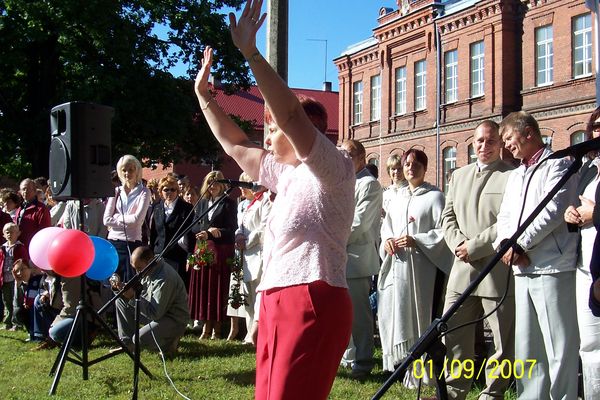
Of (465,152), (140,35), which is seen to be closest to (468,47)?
(465,152)

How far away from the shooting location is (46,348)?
26.4 feet

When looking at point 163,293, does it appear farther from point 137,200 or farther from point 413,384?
point 413,384

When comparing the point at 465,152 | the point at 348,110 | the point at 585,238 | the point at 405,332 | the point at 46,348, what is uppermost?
the point at 348,110

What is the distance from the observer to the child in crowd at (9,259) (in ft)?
31.2

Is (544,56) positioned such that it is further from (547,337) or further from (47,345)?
(547,337)

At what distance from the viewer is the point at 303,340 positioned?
2635 millimetres

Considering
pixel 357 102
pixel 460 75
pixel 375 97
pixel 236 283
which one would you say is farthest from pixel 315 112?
pixel 357 102

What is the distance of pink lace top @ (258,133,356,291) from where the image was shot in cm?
269

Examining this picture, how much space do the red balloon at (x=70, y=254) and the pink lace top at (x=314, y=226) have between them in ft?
11.9

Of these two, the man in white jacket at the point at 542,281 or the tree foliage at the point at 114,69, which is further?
the tree foliage at the point at 114,69

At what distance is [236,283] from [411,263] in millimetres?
2981

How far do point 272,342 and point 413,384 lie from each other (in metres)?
3.47

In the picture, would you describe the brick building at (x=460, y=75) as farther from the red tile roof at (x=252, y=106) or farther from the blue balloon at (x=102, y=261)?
the blue balloon at (x=102, y=261)

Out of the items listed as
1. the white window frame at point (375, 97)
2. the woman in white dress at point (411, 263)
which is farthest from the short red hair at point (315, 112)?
the white window frame at point (375, 97)
